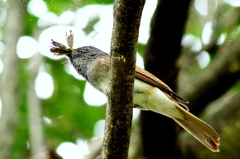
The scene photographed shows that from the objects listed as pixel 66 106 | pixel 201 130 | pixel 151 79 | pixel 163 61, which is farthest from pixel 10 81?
pixel 66 106

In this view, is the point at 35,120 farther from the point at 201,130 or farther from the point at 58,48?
the point at 201,130

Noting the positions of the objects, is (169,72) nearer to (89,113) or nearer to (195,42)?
(89,113)

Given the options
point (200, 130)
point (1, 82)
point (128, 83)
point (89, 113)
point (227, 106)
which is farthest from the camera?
point (89, 113)

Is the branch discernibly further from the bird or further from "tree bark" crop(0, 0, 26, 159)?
the bird

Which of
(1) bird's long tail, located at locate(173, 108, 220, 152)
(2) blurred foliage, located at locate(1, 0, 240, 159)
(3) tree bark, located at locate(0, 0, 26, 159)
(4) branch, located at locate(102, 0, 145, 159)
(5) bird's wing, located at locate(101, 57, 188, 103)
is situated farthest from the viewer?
(2) blurred foliage, located at locate(1, 0, 240, 159)

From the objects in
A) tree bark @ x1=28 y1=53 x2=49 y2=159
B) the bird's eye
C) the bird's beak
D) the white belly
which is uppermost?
the bird's beak

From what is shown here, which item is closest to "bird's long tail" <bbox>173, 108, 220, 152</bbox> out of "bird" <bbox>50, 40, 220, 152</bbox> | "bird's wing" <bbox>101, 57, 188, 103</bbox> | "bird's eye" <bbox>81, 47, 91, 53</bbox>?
"bird" <bbox>50, 40, 220, 152</bbox>

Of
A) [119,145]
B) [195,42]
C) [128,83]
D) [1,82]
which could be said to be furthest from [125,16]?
[195,42]
